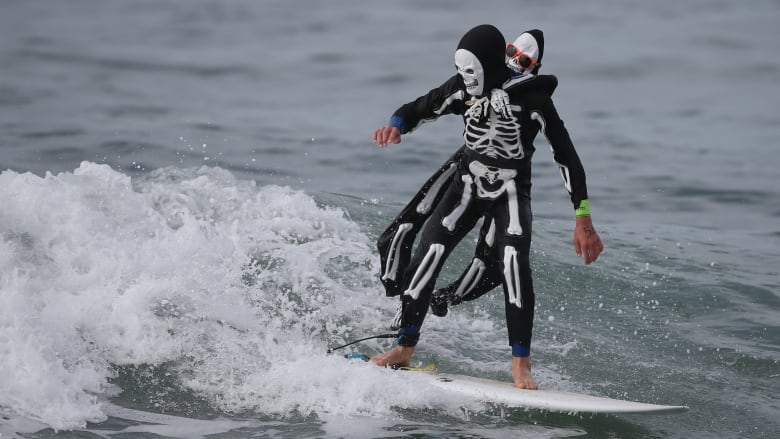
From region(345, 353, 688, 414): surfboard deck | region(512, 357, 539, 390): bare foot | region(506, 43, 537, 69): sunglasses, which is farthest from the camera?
region(512, 357, 539, 390): bare foot

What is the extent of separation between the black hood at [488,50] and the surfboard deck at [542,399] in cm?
163

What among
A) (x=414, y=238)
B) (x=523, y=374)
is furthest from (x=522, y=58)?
(x=523, y=374)

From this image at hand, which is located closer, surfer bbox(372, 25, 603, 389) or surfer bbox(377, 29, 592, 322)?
surfer bbox(372, 25, 603, 389)

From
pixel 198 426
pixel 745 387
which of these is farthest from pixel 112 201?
pixel 745 387

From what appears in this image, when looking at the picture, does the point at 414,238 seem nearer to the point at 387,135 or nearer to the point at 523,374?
the point at 387,135

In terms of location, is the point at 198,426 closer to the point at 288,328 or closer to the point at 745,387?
the point at 288,328

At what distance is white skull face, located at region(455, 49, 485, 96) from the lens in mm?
5879

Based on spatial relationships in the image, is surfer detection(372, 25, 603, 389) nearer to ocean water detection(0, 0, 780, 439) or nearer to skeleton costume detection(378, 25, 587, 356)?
skeleton costume detection(378, 25, 587, 356)

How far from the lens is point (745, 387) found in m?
6.85

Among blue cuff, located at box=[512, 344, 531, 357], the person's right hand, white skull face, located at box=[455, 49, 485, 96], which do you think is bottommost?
blue cuff, located at box=[512, 344, 531, 357]

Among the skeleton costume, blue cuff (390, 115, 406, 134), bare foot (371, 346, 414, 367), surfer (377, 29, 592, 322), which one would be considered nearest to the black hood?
the skeleton costume

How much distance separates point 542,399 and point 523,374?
0.87ft

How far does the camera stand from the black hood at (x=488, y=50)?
5863mm

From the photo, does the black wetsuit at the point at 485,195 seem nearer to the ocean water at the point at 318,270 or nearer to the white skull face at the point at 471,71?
the white skull face at the point at 471,71
